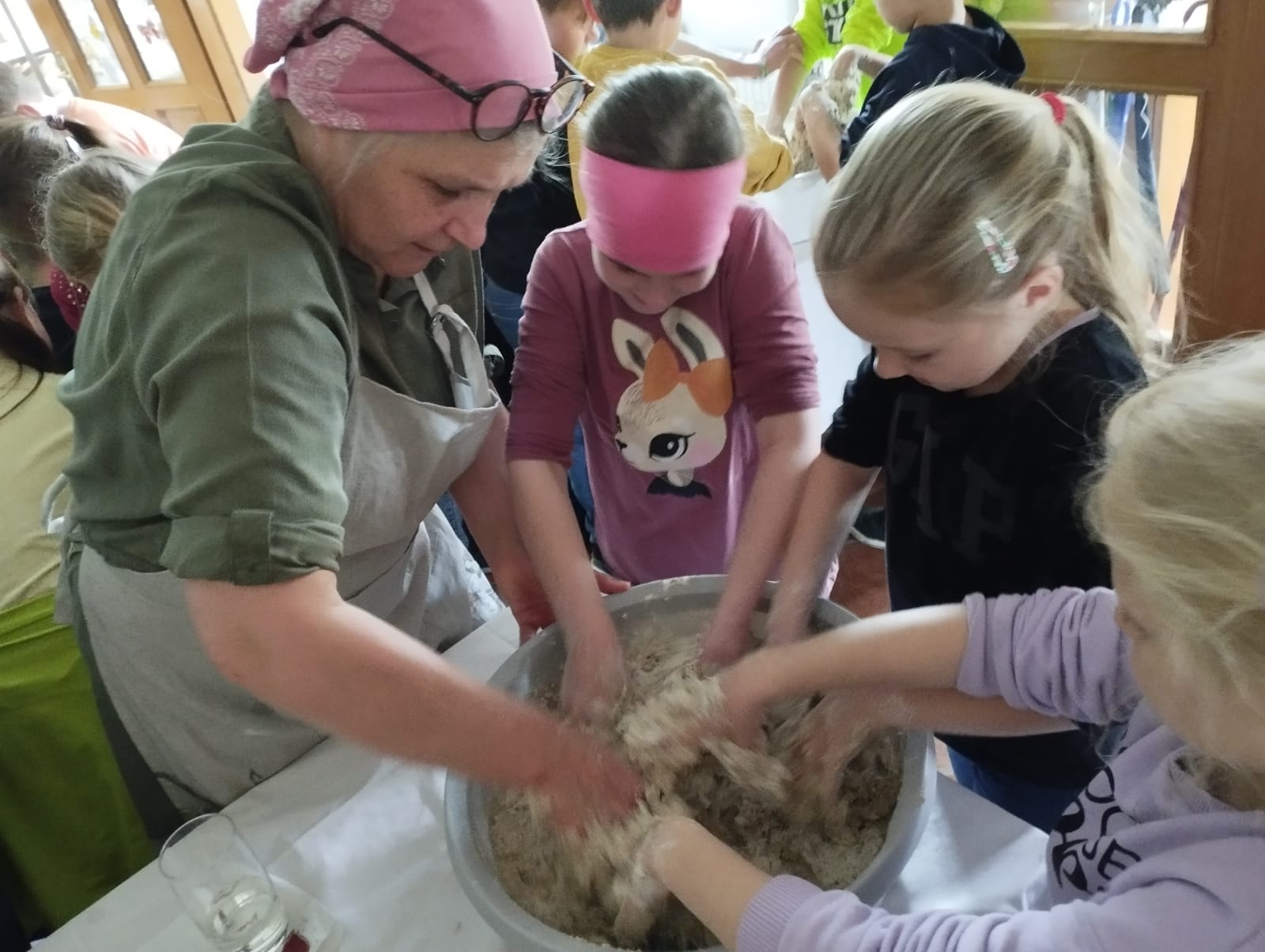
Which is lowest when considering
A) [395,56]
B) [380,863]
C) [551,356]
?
[380,863]

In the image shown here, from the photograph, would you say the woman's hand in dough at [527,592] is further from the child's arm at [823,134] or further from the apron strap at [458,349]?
the child's arm at [823,134]

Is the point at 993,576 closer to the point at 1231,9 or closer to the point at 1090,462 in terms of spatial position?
the point at 1090,462

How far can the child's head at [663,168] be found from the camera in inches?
35.2

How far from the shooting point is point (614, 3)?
5.82ft

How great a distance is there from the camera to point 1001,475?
0.81m

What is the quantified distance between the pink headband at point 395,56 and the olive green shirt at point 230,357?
6 centimetres

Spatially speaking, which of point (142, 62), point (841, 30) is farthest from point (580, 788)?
point (142, 62)

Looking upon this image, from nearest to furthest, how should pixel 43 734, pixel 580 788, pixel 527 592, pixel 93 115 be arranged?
pixel 580 788 → pixel 527 592 → pixel 43 734 → pixel 93 115

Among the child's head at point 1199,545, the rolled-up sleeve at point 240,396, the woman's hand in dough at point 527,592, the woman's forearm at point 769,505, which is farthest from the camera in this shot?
the woman's hand in dough at point 527,592

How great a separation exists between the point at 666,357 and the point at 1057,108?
47 centimetres

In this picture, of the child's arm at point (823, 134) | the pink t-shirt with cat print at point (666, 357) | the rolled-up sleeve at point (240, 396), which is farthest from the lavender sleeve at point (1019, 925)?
the child's arm at point (823, 134)

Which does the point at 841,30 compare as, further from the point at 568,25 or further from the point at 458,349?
the point at 458,349

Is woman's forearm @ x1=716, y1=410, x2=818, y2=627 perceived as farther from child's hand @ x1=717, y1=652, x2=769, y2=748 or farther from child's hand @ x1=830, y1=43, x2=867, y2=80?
child's hand @ x1=830, y1=43, x2=867, y2=80

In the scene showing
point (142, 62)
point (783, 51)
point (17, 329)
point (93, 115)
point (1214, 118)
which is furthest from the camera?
point (142, 62)
